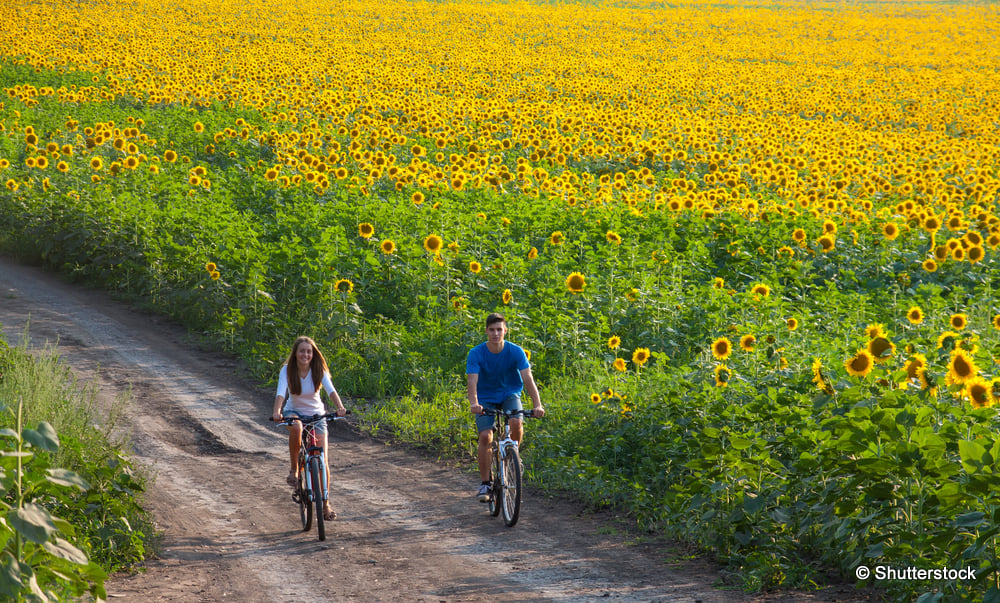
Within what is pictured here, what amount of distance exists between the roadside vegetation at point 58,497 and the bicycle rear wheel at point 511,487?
9.68 ft

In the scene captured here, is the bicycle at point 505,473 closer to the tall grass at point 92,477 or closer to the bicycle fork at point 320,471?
the bicycle fork at point 320,471

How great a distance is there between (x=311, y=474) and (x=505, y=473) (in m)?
1.69

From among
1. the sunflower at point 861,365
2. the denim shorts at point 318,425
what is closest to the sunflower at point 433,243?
the denim shorts at point 318,425

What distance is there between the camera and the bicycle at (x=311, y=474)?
8.39 meters

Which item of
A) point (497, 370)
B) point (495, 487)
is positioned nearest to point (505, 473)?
point (495, 487)

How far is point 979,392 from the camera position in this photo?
6586 mm

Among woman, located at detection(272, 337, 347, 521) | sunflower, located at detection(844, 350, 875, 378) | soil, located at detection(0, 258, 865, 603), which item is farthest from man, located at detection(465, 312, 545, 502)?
sunflower, located at detection(844, 350, 875, 378)

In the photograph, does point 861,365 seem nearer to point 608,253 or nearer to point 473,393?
point 473,393

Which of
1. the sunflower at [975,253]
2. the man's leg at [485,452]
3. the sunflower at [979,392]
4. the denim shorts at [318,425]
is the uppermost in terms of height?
the sunflower at [975,253]

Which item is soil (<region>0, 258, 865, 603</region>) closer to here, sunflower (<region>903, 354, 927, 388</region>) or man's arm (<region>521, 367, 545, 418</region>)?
man's arm (<region>521, 367, 545, 418</region>)

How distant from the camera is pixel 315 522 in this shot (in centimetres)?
895

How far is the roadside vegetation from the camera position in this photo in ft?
14.4

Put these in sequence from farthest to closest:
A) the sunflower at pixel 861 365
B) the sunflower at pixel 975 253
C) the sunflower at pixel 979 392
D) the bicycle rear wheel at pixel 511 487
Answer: the sunflower at pixel 975 253 < the bicycle rear wheel at pixel 511 487 < the sunflower at pixel 861 365 < the sunflower at pixel 979 392

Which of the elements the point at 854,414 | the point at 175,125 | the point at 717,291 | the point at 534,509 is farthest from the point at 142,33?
the point at 854,414
